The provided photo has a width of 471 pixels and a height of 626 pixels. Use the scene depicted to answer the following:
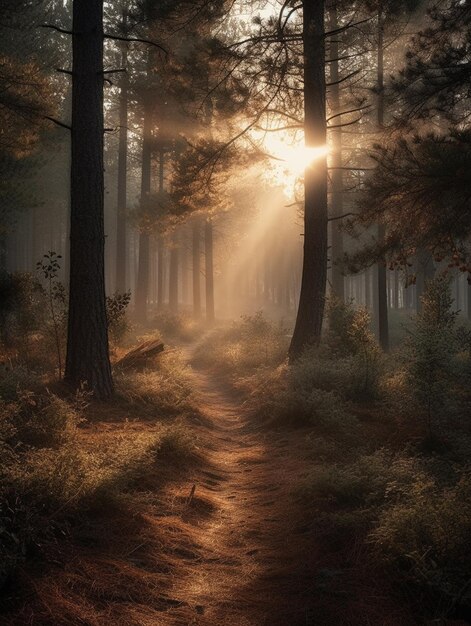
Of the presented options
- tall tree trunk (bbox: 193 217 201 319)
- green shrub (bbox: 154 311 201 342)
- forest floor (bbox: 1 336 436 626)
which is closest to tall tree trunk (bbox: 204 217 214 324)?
tall tree trunk (bbox: 193 217 201 319)

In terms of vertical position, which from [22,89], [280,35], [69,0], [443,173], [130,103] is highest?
[69,0]

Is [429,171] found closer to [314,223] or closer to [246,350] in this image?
[314,223]

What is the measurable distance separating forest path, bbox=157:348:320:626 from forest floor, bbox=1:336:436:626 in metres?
0.01

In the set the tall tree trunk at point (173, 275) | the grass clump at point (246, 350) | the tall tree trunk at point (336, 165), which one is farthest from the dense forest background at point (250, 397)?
the tall tree trunk at point (173, 275)

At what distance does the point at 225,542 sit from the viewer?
462 centimetres

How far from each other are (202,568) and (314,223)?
905cm

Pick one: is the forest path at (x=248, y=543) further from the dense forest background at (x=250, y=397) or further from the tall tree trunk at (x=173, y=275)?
the tall tree trunk at (x=173, y=275)

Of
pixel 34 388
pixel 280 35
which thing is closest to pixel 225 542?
pixel 34 388

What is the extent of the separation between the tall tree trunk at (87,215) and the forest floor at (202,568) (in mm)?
3052

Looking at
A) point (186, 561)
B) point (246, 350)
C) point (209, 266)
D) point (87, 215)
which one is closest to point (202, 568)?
point (186, 561)

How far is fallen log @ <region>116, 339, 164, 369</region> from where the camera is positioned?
11211 mm

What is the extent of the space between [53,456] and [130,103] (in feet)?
74.2

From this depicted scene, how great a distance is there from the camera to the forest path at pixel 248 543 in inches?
136

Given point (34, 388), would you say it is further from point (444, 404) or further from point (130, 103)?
point (130, 103)
